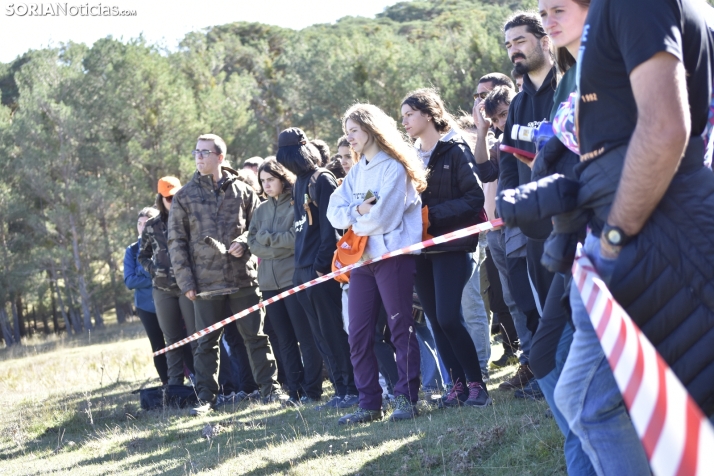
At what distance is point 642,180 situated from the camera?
224 cm

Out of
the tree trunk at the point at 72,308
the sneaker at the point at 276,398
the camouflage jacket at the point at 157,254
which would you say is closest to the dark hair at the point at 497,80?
the sneaker at the point at 276,398

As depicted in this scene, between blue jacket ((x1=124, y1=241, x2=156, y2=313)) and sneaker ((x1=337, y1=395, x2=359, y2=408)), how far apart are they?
3911 millimetres

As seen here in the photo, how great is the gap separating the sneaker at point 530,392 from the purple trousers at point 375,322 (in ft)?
2.35

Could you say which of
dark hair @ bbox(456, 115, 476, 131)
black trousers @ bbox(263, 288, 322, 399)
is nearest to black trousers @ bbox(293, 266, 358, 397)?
black trousers @ bbox(263, 288, 322, 399)

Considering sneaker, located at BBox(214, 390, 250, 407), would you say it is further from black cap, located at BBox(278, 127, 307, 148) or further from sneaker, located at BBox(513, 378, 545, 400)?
sneaker, located at BBox(513, 378, 545, 400)

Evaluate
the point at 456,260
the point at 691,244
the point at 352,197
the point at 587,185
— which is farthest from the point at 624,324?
the point at 352,197

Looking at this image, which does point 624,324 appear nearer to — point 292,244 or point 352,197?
point 352,197

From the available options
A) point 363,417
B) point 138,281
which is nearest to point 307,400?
point 363,417

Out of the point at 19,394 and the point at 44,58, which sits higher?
the point at 44,58

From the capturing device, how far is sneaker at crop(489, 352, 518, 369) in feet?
25.8

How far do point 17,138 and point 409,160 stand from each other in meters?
40.1

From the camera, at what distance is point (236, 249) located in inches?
316

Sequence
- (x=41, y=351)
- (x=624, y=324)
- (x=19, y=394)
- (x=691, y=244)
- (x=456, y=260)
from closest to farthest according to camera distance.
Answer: (x=624, y=324) → (x=691, y=244) → (x=456, y=260) → (x=19, y=394) → (x=41, y=351)

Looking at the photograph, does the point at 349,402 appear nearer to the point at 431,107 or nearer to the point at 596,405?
the point at 431,107
